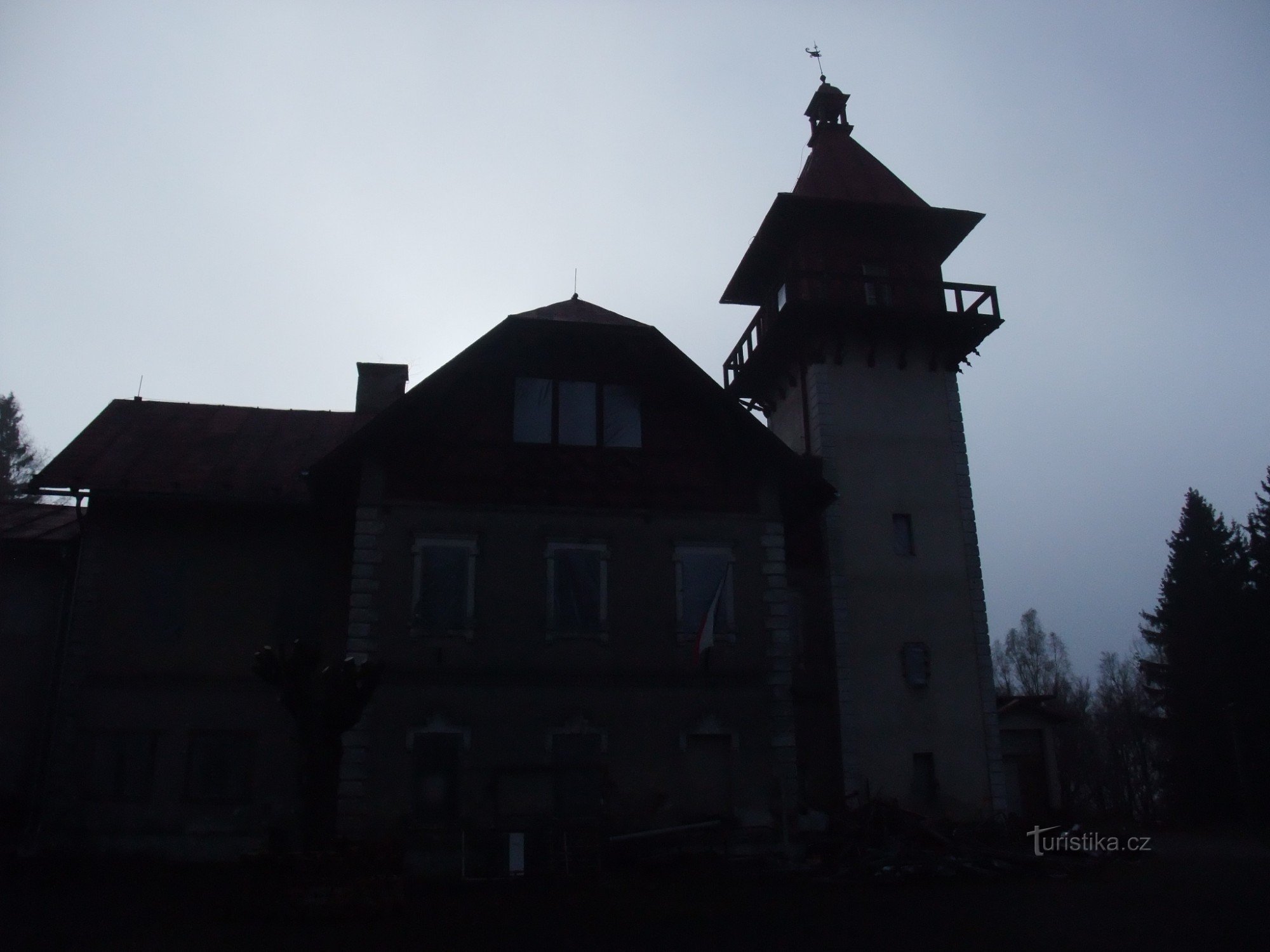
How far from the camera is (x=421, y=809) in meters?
15.8

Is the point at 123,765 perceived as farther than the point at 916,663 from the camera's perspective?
No

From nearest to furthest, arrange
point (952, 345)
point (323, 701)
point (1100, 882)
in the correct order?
point (323, 701)
point (1100, 882)
point (952, 345)

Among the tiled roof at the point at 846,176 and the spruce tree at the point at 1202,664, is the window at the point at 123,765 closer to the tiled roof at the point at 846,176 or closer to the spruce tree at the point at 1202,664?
the tiled roof at the point at 846,176

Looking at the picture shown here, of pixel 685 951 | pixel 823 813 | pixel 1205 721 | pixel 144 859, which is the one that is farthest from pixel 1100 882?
pixel 1205 721

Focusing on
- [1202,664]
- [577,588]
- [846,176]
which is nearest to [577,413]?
[577,588]

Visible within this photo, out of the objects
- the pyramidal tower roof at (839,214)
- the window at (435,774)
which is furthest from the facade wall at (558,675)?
the pyramidal tower roof at (839,214)

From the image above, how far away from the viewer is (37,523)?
20.8 m

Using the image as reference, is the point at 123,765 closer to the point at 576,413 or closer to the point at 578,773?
the point at 578,773

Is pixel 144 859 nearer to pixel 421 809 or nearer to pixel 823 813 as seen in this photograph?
pixel 421 809

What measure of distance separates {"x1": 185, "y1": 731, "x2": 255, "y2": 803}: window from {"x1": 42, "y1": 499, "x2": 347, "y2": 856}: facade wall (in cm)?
3

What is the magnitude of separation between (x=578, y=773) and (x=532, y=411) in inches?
259

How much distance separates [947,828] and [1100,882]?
3.49m

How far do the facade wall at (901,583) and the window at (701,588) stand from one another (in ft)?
10.7

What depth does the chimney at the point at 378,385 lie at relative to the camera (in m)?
22.0
